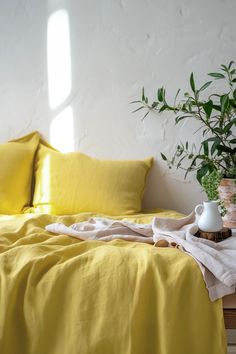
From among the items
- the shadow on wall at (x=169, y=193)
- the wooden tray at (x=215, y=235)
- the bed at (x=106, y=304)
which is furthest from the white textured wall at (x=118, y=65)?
the bed at (x=106, y=304)

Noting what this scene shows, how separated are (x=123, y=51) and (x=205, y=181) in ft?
3.82

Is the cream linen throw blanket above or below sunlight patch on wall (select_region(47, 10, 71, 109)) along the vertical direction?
below

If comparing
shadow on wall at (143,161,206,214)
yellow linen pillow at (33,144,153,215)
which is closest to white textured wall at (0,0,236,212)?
shadow on wall at (143,161,206,214)

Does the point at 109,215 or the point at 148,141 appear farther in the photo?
the point at 148,141

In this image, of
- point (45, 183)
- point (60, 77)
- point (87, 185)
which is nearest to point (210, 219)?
point (87, 185)

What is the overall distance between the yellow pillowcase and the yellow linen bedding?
0.97m

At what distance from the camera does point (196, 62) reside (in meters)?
2.24

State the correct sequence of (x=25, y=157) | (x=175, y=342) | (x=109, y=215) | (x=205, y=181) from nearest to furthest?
(x=175, y=342) → (x=205, y=181) → (x=109, y=215) → (x=25, y=157)

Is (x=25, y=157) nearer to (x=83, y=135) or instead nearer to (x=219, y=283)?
(x=83, y=135)

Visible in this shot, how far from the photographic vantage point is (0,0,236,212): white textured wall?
2238 mm

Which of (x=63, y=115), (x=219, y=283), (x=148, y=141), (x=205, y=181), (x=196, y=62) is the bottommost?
(x=219, y=283)

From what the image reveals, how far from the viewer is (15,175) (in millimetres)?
2141

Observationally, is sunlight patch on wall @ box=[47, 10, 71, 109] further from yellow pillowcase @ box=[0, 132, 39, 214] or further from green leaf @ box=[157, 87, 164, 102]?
green leaf @ box=[157, 87, 164, 102]

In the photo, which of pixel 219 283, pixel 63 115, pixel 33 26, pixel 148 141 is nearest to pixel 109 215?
pixel 148 141
